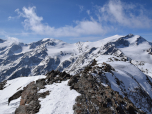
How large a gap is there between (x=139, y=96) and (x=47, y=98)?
31.8 metres

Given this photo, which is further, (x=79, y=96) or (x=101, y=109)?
(x=79, y=96)

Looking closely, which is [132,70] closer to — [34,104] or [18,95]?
[34,104]

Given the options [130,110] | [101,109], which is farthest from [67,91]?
[130,110]

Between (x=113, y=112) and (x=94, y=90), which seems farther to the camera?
(x=94, y=90)

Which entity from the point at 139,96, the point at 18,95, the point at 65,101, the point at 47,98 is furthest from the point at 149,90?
the point at 18,95

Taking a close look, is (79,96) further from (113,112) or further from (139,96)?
(139,96)

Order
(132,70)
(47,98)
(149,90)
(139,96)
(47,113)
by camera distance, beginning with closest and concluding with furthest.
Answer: (47,113)
(47,98)
(139,96)
(149,90)
(132,70)

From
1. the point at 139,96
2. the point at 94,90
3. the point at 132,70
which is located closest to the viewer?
the point at 94,90

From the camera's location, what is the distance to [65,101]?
1762cm

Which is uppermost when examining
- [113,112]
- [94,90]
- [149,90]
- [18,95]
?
[94,90]

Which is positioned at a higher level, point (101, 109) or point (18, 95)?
point (101, 109)

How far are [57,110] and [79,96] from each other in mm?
5328

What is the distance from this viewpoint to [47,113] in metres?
14.8

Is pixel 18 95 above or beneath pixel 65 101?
beneath
